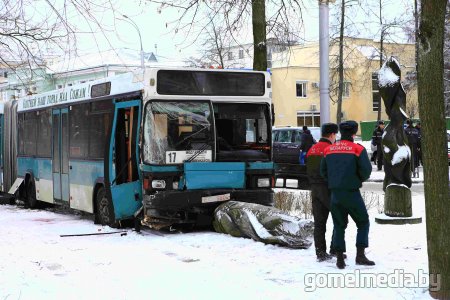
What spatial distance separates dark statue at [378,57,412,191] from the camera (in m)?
11.5

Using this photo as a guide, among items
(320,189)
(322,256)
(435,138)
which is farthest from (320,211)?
(435,138)

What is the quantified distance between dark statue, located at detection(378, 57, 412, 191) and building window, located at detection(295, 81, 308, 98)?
50.6m

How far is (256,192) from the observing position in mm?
11477

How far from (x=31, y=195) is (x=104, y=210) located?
17.2 ft

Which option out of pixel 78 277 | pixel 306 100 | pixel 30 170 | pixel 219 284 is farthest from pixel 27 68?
pixel 306 100

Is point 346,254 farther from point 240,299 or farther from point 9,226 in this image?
point 9,226

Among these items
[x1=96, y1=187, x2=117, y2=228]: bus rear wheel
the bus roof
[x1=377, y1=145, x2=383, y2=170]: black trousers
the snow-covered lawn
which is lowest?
the snow-covered lawn

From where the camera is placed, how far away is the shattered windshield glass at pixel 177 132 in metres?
10.9

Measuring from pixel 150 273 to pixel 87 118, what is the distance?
20.1 ft

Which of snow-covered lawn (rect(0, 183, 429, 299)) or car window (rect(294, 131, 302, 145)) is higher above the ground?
car window (rect(294, 131, 302, 145))

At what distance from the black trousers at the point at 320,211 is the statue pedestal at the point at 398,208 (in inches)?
120

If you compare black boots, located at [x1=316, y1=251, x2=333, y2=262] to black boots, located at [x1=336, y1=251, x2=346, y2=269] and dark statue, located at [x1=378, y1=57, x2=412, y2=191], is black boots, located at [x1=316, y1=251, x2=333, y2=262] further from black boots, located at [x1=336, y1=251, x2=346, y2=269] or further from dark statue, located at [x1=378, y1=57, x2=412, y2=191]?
dark statue, located at [x1=378, y1=57, x2=412, y2=191]

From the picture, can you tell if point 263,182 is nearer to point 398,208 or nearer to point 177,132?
point 177,132

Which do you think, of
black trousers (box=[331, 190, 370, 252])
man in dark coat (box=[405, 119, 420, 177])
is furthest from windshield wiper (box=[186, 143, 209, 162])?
man in dark coat (box=[405, 119, 420, 177])
